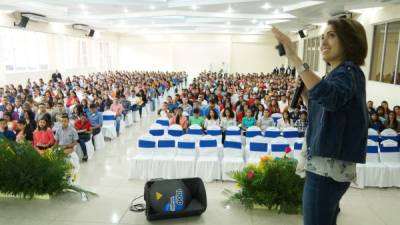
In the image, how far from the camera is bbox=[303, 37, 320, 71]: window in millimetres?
19953

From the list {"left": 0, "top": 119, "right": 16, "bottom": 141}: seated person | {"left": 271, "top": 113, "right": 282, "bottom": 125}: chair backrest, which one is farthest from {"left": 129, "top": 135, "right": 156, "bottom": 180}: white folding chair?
{"left": 271, "top": 113, "right": 282, "bottom": 125}: chair backrest

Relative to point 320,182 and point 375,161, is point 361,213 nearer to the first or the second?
point 375,161

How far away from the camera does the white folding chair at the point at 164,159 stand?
21.1ft

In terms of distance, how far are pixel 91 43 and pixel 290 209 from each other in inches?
1051

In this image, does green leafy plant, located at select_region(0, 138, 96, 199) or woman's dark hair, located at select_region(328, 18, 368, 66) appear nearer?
woman's dark hair, located at select_region(328, 18, 368, 66)

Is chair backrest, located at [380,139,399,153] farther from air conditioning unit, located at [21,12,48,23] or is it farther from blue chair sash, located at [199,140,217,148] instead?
air conditioning unit, located at [21,12,48,23]

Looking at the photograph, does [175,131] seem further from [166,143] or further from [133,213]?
[133,213]

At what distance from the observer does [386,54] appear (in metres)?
11.7

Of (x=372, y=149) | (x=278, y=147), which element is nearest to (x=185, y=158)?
(x=278, y=147)

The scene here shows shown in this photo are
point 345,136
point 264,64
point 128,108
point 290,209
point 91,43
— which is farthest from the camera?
point 264,64

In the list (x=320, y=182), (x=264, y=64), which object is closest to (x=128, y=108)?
(x=320, y=182)

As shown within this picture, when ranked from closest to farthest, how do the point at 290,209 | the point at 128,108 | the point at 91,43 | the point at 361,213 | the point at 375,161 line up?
the point at 290,209 → the point at 361,213 → the point at 375,161 → the point at 128,108 → the point at 91,43

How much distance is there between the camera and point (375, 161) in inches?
256

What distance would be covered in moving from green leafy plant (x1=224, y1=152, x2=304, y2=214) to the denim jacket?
2.87 m
